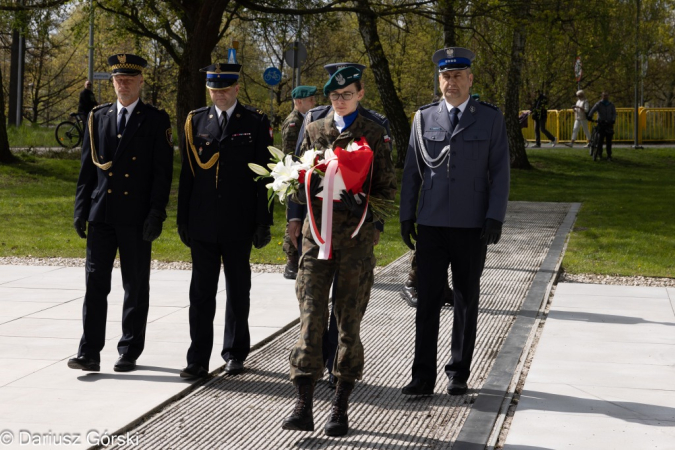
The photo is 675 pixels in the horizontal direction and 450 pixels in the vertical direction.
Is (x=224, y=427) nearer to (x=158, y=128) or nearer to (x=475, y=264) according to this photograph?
(x=475, y=264)

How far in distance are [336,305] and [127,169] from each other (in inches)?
76.6

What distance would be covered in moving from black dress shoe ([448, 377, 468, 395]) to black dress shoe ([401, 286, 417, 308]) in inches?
115

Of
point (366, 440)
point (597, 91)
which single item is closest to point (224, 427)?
point (366, 440)

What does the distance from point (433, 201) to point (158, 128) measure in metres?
1.97

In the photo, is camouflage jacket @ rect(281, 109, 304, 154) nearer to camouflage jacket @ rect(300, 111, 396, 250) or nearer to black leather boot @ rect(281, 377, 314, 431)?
camouflage jacket @ rect(300, 111, 396, 250)

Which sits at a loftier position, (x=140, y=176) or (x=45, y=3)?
(x=45, y=3)

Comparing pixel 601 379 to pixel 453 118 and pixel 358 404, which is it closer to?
pixel 358 404

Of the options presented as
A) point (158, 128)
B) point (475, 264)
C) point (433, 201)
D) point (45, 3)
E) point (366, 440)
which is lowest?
point (366, 440)

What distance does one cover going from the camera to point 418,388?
5.90 meters

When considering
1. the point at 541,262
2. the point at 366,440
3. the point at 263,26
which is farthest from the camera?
the point at 263,26

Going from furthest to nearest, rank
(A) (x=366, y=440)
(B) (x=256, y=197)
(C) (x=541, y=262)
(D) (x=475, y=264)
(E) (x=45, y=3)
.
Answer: (E) (x=45, y=3) < (C) (x=541, y=262) < (B) (x=256, y=197) < (D) (x=475, y=264) < (A) (x=366, y=440)

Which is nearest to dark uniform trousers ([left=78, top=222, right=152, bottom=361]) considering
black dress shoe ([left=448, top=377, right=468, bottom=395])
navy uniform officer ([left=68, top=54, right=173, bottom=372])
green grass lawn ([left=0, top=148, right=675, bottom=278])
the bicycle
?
navy uniform officer ([left=68, top=54, right=173, bottom=372])

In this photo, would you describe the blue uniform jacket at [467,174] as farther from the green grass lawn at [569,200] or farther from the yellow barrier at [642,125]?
the yellow barrier at [642,125]

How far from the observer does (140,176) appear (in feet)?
21.2
